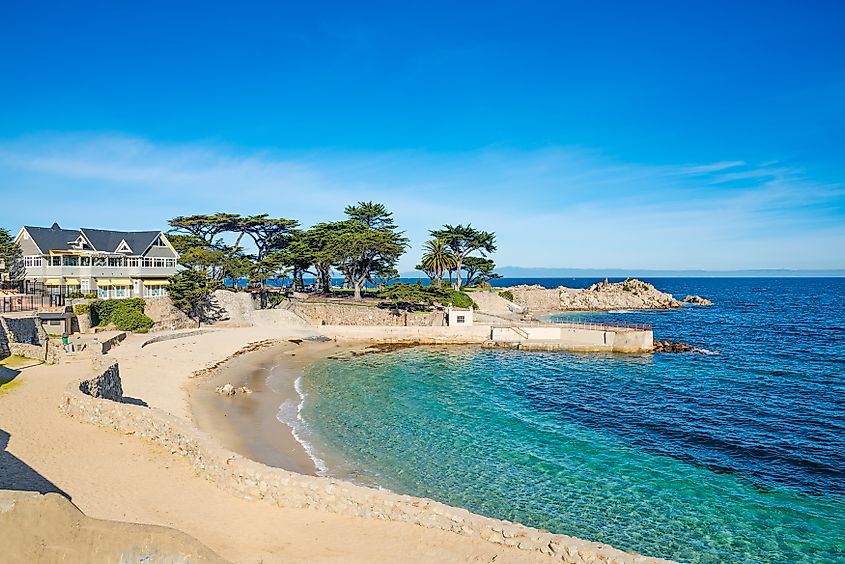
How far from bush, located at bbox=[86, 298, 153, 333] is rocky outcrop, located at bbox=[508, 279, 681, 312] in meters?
52.8

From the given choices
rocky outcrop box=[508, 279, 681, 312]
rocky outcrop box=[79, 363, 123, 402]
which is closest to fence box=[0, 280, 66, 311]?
rocky outcrop box=[79, 363, 123, 402]

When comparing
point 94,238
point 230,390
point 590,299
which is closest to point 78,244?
point 94,238

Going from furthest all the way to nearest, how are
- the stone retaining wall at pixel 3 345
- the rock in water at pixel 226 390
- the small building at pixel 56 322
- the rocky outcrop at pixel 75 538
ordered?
the small building at pixel 56 322 < the rock in water at pixel 226 390 < the stone retaining wall at pixel 3 345 < the rocky outcrop at pixel 75 538

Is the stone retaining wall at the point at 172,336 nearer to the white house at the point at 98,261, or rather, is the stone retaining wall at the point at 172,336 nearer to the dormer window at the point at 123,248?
the white house at the point at 98,261

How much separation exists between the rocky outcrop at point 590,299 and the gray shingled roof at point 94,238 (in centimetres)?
5121

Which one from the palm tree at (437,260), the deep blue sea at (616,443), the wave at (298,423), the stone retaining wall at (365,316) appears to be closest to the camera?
the deep blue sea at (616,443)

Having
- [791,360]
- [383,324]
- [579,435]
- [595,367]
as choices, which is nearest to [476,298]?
[383,324]

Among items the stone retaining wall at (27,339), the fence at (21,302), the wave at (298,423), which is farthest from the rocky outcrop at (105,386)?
the fence at (21,302)

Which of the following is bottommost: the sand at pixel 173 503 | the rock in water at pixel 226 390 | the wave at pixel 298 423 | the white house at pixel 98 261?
the wave at pixel 298 423

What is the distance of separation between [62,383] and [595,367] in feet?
111

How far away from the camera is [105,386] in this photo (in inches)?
851

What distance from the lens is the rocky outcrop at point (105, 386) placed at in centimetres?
1998

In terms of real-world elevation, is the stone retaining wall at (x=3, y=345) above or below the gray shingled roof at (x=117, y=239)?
below

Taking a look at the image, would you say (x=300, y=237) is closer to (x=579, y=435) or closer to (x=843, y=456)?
(x=579, y=435)
